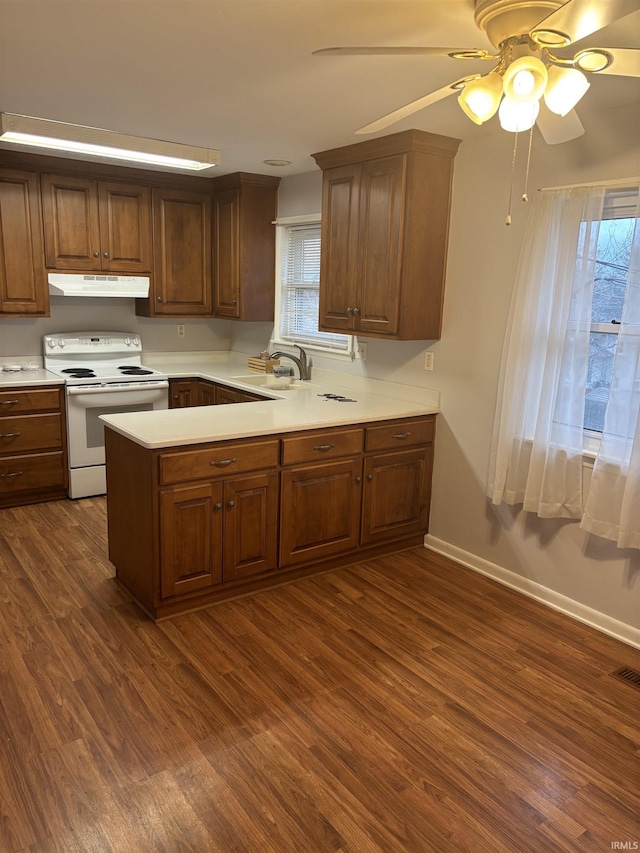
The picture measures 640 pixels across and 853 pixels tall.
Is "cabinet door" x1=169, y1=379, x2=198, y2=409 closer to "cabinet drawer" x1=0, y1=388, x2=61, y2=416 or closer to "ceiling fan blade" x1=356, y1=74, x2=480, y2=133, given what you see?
"cabinet drawer" x1=0, y1=388, x2=61, y2=416

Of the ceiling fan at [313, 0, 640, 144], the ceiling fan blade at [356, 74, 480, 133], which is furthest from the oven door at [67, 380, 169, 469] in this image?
the ceiling fan at [313, 0, 640, 144]

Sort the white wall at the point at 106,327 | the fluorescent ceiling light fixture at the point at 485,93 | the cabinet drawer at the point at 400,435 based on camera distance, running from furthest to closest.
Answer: the white wall at the point at 106,327, the cabinet drawer at the point at 400,435, the fluorescent ceiling light fixture at the point at 485,93

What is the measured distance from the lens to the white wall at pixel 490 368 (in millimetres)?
2928

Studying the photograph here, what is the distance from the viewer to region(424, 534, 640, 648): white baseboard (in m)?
2.97

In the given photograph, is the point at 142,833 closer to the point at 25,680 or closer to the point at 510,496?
the point at 25,680

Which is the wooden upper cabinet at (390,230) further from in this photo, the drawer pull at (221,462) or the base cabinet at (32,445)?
the base cabinet at (32,445)

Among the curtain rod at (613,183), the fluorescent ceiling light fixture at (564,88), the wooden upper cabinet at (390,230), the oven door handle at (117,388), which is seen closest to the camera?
the fluorescent ceiling light fixture at (564,88)

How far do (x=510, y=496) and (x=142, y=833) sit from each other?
226cm

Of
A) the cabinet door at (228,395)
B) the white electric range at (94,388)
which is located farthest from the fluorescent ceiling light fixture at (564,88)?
the white electric range at (94,388)

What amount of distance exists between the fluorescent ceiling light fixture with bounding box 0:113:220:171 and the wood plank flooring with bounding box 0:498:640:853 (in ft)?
7.53

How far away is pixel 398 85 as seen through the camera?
2.57m

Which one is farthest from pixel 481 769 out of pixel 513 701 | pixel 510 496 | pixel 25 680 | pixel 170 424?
pixel 170 424

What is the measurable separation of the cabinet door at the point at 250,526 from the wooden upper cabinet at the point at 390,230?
1161mm

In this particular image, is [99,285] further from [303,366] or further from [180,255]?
[303,366]
